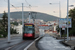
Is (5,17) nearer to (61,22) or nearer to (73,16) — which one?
(73,16)

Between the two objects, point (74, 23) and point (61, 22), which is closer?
point (61, 22)

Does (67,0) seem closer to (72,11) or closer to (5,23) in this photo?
(72,11)

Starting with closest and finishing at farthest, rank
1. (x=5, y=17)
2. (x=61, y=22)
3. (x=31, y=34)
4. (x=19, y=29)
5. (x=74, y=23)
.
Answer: (x=31, y=34), (x=61, y=22), (x=74, y=23), (x=5, y=17), (x=19, y=29)

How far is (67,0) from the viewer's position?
3133 centimetres

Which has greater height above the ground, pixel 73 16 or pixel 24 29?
pixel 73 16

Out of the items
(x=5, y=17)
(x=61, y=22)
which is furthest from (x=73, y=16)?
(x=5, y=17)

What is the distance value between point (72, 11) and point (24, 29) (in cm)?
4256

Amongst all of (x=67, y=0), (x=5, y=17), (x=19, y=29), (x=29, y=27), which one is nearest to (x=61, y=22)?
(x=29, y=27)

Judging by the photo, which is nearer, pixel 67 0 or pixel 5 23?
pixel 67 0

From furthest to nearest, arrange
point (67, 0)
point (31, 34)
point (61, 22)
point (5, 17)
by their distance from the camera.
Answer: point (5, 17), point (61, 22), point (31, 34), point (67, 0)

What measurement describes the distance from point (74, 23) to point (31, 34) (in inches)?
1522

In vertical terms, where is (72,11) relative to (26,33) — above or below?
above

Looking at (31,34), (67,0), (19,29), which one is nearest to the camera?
(67,0)

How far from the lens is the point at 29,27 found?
4109 centimetres
